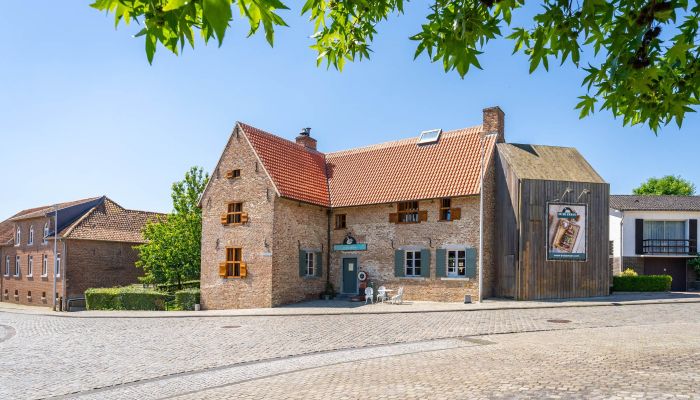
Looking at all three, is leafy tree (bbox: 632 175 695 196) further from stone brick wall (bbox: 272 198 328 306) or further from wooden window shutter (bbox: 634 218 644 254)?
stone brick wall (bbox: 272 198 328 306)

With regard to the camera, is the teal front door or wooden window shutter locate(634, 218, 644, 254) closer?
the teal front door

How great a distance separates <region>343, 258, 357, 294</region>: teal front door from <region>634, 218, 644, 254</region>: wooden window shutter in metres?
20.5

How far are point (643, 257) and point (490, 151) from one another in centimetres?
1791

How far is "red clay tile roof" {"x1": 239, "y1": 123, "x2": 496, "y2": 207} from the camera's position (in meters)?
24.2

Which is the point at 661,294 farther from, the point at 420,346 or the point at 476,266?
the point at 420,346

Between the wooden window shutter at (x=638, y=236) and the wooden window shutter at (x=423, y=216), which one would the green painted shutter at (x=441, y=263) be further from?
the wooden window shutter at (x=638, y=236)

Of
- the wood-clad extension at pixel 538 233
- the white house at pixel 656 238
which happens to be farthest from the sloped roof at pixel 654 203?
the wood-clad extension at pixel 538 233

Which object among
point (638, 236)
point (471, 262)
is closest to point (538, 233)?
point (471, 262)

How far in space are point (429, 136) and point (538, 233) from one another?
7.70 metres

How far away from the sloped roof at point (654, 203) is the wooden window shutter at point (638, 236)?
3.23 ft

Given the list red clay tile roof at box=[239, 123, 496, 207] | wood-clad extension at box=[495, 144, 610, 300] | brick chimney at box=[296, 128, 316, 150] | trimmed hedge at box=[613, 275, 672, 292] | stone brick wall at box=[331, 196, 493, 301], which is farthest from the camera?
brick chimney at box=[296, 128, 316, 150]

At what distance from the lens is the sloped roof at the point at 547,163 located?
23906 mm

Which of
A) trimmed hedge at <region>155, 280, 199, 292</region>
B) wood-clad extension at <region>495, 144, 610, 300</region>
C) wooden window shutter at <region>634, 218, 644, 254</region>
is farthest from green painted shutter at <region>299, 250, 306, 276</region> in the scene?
wooden window shutter at <region>634, 218, 644, 254</region>

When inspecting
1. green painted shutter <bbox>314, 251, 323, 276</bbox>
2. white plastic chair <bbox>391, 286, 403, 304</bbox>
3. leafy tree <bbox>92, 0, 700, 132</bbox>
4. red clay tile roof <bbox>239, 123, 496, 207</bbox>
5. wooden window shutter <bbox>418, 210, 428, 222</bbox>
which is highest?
red clay tile roof <bbox>239, 123, 496, 207</bbox>
